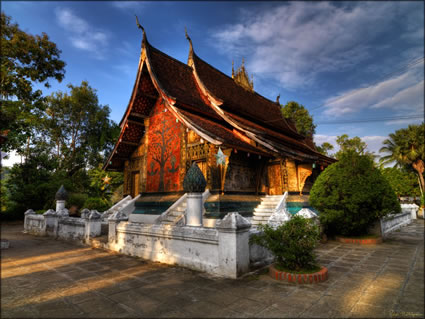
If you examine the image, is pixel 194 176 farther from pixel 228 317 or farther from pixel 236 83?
pixel 236 83

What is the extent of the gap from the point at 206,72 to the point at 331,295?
14626mm

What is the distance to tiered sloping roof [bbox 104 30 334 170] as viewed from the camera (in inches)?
449

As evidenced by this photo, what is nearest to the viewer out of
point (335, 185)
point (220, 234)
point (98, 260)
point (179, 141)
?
point (220, 234)

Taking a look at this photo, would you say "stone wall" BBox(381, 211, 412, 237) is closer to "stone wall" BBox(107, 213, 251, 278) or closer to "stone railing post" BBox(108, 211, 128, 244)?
"stone wall" BBox(107, 213, 251, 278)

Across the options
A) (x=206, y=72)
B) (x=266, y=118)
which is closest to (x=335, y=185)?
(x=266, y=118)

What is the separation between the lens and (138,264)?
21.0 feet

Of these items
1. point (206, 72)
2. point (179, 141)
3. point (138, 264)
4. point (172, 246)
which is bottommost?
point (138, 264)

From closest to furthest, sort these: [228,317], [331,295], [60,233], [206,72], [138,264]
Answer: [228,317]
[331,295]
[138,264]
[60,233]
[206,72]

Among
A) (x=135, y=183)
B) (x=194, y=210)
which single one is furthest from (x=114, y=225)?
(x=135, y=183)

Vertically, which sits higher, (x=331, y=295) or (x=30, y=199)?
(x=30, y=199)

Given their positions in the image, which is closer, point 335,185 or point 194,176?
point 194,176

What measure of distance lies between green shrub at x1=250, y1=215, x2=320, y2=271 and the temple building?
15.2 ft

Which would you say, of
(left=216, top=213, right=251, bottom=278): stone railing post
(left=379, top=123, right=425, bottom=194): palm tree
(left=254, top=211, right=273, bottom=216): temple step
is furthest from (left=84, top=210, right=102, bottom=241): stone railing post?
(left=379, top=123, right=425, bottom=194): palm tree

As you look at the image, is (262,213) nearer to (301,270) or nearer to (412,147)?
(301,270)
